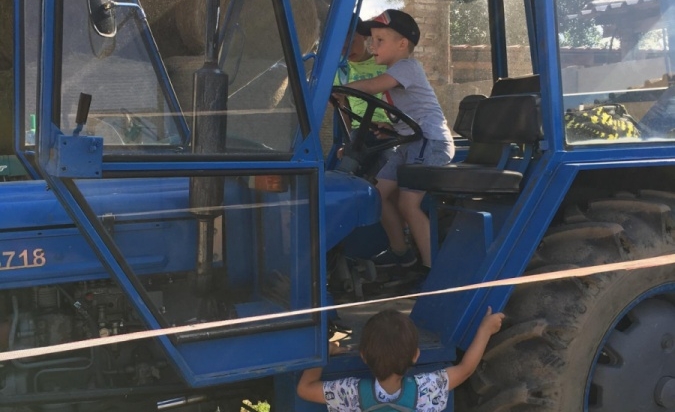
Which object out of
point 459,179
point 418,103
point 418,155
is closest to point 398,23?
point 418,103

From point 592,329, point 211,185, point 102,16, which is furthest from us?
point 592,329

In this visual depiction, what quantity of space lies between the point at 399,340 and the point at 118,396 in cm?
98

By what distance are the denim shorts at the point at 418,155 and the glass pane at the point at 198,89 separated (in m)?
1.05

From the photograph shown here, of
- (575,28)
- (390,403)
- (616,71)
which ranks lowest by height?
(390,403)

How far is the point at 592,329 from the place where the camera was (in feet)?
8.87

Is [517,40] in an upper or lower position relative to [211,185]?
upper

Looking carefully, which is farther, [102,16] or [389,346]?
[389,346]

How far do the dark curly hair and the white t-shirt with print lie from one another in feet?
0.28

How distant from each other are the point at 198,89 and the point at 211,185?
295 mm

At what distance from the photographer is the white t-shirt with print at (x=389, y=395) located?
8.32 feet

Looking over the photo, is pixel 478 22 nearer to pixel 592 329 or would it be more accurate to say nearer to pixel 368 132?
pixel 368 132

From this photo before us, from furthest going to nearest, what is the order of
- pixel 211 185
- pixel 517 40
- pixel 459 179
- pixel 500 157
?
pixel 517 40 < pixel 500 157 < pixel 459 179 < pixel 211 185

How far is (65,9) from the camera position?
2.18 metres

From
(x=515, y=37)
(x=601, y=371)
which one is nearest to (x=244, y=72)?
(x=601, y=371)
